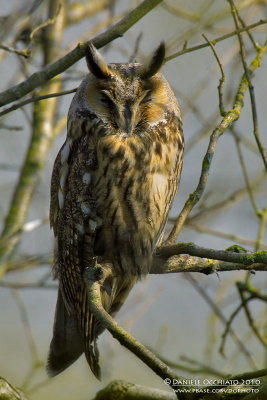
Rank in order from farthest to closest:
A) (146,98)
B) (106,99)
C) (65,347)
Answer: (65,347) < (146,98) < (106,99)

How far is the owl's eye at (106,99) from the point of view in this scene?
2.60m

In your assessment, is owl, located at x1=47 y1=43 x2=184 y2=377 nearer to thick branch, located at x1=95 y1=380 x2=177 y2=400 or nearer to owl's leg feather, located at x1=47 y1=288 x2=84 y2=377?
owl's leg feather, located at x1=47 y1=288 x2=84 y2=377

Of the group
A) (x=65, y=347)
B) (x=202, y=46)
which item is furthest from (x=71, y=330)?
(x=202, y=46)

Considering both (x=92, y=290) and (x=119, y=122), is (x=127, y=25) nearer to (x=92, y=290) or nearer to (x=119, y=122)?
(x=119, y=122)

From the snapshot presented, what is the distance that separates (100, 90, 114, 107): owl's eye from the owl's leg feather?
1.05m

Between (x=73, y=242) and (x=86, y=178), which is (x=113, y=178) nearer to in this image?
(x=86, y=178)

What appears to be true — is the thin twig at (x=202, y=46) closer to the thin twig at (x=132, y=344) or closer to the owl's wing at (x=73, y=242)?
the owl's wing at (x=73, y=242)

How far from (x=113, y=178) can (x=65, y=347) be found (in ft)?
2.95

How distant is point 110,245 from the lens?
8.95 ft

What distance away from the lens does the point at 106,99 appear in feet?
8.63

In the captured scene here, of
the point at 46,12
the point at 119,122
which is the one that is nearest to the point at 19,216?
the point at 46,12

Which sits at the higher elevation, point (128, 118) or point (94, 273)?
point (128, 118)

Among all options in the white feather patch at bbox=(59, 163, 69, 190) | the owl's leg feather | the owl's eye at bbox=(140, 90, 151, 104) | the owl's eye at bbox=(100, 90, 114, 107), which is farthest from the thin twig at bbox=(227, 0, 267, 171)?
the owl's leg feather

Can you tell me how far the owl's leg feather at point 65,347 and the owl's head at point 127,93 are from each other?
100 centimetres
